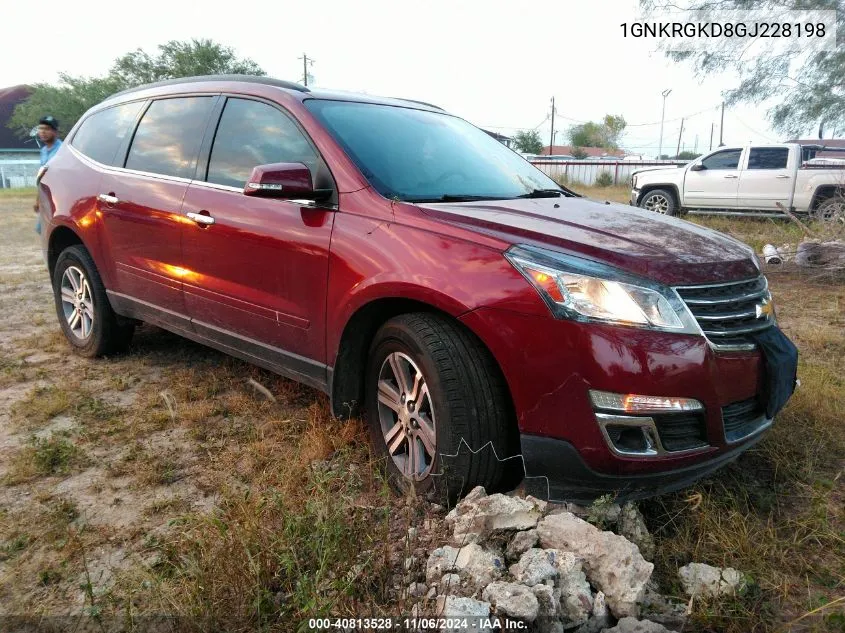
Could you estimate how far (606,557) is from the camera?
6.38 feet

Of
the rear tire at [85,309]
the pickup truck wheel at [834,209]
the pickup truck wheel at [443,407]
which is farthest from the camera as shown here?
the pickup truck wheel at [834,209]

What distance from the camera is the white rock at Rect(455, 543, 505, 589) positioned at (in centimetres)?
185

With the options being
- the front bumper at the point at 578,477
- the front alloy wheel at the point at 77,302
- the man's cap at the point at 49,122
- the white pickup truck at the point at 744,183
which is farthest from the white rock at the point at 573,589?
the white pickup truck at the point at 744,183

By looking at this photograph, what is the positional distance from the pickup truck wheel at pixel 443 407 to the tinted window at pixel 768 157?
12226 millimetres

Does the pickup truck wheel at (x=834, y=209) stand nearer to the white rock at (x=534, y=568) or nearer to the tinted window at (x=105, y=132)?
the white rock at (x=534, y=568)

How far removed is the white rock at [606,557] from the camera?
1867 mm

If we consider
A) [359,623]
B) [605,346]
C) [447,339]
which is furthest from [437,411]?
[359,623]

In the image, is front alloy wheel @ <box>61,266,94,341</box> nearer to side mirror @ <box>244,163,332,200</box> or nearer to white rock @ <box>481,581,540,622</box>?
side mirror @ <box>244,163,332,200</box>

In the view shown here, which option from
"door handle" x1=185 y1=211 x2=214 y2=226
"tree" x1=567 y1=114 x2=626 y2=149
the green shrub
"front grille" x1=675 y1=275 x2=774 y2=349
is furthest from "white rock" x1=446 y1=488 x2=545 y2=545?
"tree" x1=567 y1=114 x2=626 y2=149

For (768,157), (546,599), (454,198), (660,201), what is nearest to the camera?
(546,599)

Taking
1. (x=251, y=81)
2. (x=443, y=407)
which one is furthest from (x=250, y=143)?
(x=443, y=407)

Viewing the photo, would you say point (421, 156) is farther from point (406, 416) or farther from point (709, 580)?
point (709, 580)

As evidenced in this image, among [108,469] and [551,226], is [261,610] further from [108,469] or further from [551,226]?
[551,226]

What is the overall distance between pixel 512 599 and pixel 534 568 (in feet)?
0.53
